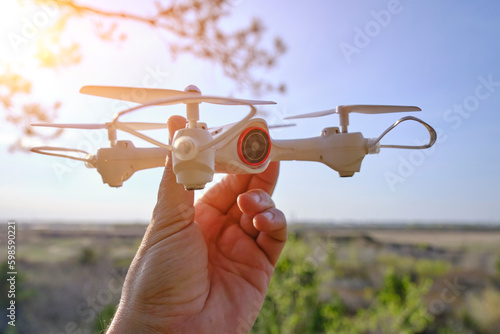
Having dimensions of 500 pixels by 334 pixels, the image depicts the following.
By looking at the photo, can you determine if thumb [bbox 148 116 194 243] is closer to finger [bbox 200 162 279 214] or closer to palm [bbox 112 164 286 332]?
palm [bbox 112 164 286 332]

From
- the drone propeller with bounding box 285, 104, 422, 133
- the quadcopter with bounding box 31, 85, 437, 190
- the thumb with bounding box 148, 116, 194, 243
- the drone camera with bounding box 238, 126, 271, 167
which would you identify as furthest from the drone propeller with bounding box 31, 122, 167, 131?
the drone propeller with bounding box 285, 104, 422, 133

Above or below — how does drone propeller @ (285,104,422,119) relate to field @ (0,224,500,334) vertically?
above

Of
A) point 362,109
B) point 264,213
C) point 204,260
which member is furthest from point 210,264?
point 362,109

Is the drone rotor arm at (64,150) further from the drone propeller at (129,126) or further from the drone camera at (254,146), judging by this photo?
the drone camera at (254,146)

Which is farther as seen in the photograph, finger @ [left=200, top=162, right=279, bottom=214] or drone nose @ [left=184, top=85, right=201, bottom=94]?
finger @ [left=200, top=162, right=279, bottom=214]

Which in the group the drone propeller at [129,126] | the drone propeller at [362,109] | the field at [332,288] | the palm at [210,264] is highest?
the drone propeller at [362,109]

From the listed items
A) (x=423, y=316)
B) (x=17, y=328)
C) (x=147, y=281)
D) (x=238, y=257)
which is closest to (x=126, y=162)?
(x=147, y=281)

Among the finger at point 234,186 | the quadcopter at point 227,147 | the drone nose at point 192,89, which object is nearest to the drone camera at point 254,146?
the quadcopter at point 227,147
